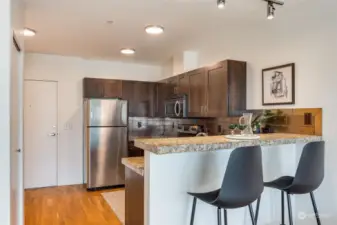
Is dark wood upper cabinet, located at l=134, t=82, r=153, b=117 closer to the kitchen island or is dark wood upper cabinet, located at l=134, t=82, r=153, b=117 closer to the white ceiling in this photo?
the white ceiling

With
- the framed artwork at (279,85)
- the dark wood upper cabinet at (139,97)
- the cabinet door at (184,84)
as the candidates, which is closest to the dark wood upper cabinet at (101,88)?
the dark wood upper cabinet at (139,97)

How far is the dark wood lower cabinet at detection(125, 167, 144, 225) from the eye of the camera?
2131 millimetres

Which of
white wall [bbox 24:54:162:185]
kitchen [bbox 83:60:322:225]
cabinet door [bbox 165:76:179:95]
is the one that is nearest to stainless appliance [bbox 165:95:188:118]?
kitchen [bbox 83:60:322:225]

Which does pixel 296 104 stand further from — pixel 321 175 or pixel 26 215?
pixel 26 215

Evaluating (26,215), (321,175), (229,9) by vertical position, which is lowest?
(26,215)

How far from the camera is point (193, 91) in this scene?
395 centimetres

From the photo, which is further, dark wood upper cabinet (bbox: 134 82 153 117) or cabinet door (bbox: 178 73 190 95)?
dark wood upper cabinet (bbox: 134 82 153 117)

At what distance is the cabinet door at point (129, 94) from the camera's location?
203 inches

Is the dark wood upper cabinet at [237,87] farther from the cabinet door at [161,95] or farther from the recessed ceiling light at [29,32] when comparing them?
the recessed ceiling light at [29,32]

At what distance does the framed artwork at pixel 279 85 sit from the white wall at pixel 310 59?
0.06 metres

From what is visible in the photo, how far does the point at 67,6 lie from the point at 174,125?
298 centimetres

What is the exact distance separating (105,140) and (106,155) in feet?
0.88
